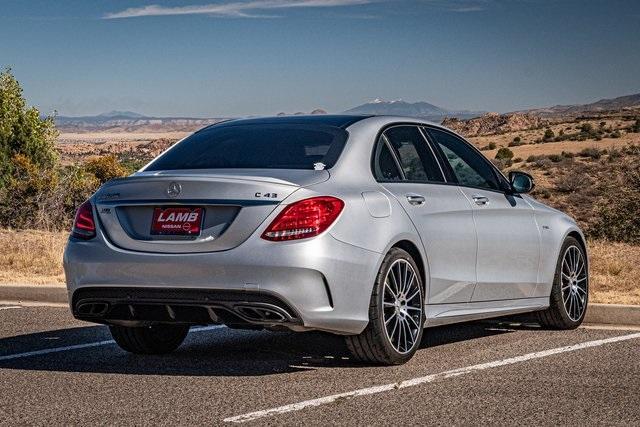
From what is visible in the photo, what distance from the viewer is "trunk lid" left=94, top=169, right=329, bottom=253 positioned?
711cm

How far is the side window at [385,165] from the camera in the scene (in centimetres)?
798

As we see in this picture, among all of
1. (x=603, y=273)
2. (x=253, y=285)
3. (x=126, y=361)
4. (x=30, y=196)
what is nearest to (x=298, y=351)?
(x=126, y=361)

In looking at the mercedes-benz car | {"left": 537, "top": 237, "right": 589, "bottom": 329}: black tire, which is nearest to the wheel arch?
the mercedes-benz car

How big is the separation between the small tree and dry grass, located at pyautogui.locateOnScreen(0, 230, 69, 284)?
3354cm

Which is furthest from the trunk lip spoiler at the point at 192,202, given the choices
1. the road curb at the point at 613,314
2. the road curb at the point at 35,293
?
the road curb at the point at 35,293

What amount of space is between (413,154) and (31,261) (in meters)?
9.09

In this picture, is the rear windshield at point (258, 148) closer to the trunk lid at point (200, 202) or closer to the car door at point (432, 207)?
the trunk lid at point (200, 202)

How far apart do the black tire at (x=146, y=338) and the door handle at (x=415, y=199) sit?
1.91 m

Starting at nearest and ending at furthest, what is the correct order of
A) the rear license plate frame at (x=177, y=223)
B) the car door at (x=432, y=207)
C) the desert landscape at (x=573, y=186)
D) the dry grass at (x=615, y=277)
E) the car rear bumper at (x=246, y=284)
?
the car rear bumper at (x=246, y=284) → the rear license plate frame at (x=177, y=223) → the car door at (x=432, y=207) → the dry grass at (x=615, y=277) → the desert landscape at (x=573, y=186)

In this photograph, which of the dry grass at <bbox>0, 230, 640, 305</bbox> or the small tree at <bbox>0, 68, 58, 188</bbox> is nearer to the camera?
the dry grass at <bbox>0, 230, 640, 305</bbox>

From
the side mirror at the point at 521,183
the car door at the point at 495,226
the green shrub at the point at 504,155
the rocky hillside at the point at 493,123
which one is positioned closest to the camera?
the car door at the point at 495,226

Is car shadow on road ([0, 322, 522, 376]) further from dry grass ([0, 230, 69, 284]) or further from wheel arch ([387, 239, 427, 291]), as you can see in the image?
dry grass ([0, 230, 69, 284])

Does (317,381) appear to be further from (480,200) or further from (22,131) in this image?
(22,131)

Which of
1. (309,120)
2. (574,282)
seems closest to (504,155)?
(574,282)
